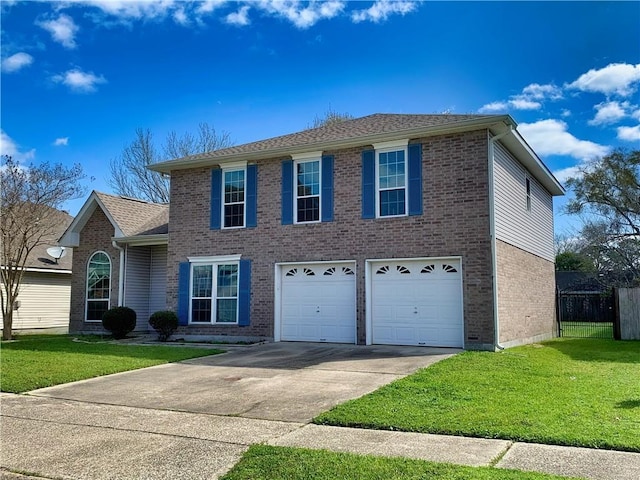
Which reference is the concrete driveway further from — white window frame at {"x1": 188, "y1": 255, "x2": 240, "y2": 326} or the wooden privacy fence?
the wooden privacy fence

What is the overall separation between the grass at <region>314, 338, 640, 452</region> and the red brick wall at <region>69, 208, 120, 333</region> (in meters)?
13.9

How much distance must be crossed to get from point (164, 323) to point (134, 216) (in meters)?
6.17

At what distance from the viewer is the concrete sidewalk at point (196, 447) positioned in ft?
16.4

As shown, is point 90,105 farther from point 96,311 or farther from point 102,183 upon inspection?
point 102,183

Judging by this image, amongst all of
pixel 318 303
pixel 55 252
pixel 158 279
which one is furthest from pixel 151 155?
pixel 318 303

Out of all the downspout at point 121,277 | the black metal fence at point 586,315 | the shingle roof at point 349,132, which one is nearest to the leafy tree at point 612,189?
the black metal fence at point 586,315

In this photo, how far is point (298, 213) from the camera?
15.7 meters

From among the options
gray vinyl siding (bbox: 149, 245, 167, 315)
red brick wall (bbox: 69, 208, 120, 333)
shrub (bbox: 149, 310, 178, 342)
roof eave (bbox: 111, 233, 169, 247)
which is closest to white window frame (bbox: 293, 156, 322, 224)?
shrub (bbox: 149, 310, 178, 342)

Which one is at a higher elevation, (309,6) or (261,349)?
(309,6)

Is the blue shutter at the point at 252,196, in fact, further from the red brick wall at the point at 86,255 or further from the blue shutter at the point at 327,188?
the red brick wall at the point at 86,255

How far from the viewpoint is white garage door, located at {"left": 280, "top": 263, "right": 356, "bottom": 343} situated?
587 inches

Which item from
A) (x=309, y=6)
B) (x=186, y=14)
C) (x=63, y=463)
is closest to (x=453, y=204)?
(x=309, y=6)

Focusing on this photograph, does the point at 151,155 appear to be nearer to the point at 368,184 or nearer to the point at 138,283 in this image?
the point at 138,283

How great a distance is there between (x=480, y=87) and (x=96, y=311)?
15.4 metres
